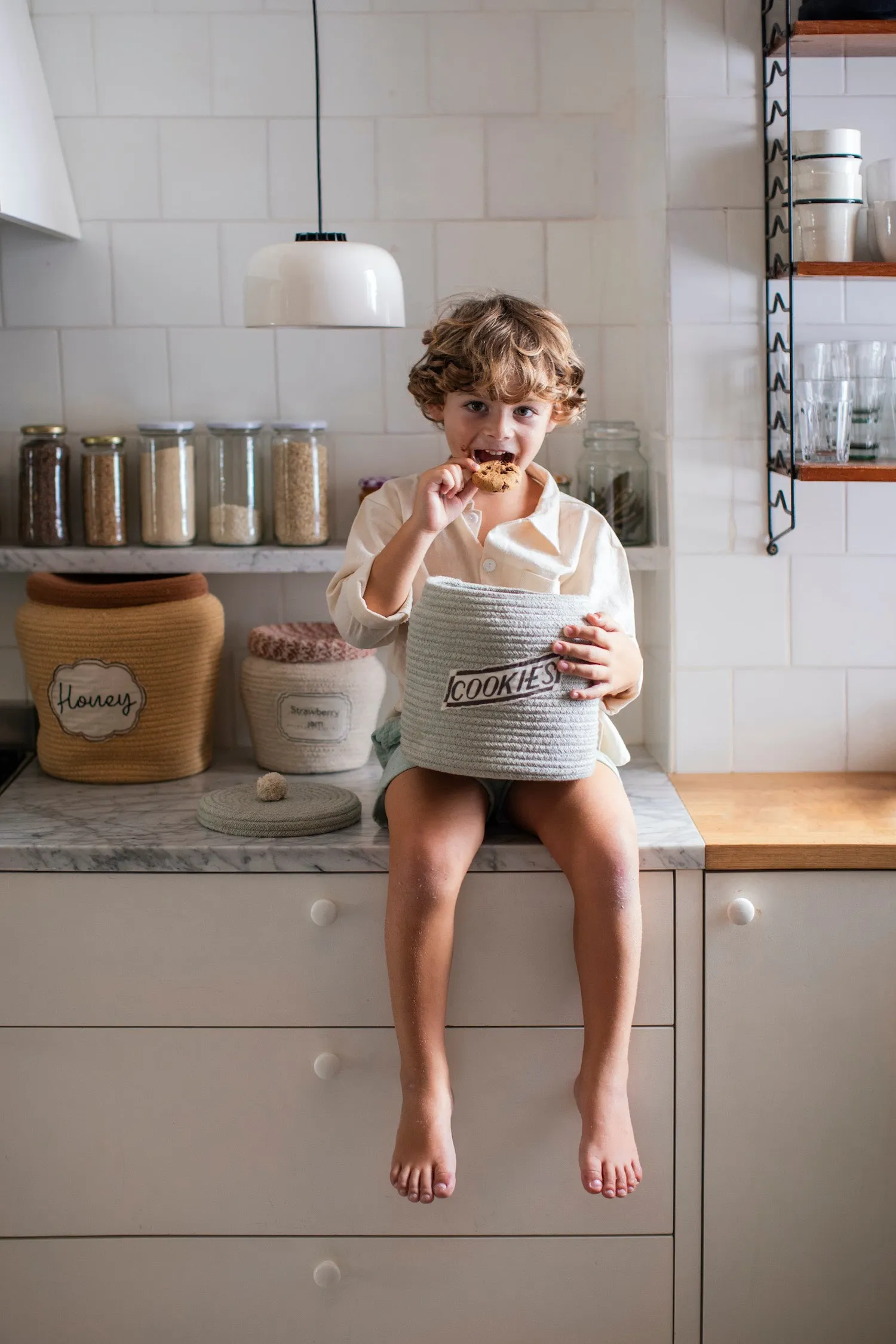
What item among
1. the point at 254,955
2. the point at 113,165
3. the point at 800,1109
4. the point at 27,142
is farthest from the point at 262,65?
the point at 800,1109

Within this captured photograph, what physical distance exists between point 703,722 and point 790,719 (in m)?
0.13

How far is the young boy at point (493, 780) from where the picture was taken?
1633mm

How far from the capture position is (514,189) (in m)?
2.20

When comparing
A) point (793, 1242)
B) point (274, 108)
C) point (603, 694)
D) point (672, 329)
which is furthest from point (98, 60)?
point (793, 1242)

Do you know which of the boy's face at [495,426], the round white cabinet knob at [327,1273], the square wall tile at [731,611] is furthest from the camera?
the square wall tile at [731,611]

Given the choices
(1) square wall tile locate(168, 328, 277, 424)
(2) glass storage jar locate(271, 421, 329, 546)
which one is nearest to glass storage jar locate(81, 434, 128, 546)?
(1) square wall tile locate(168, 328, 277, 424)

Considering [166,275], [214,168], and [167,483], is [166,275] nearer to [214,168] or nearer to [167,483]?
[214,168]

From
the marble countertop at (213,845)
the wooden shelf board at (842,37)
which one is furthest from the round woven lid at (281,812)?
the wooden shelf board at (842,37)

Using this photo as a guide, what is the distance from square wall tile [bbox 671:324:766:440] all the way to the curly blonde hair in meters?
0.28

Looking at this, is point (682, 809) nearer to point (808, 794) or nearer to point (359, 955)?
point (808, 794)

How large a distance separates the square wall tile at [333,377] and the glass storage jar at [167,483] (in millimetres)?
184

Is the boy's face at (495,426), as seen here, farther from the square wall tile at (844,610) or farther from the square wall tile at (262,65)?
the square wall tile at (262,65)

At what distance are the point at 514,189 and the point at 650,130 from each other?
24 cm

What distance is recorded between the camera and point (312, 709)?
2111 millimetres
